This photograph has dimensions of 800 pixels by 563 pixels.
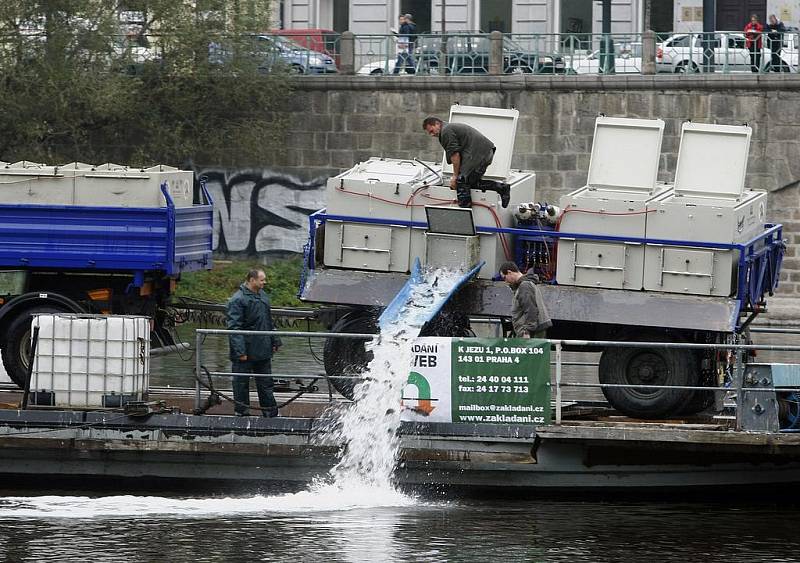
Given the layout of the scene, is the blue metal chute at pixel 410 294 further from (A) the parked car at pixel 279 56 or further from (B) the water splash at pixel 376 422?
(A) the parked car at pixel 279 56

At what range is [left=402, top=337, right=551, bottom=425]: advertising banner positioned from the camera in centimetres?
1434

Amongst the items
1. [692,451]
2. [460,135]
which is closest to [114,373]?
[460,135]

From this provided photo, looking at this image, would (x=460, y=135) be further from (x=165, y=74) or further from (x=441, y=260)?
(x=165, y=74)

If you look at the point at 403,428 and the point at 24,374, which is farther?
the point at 24,374

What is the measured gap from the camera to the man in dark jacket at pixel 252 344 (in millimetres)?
15094

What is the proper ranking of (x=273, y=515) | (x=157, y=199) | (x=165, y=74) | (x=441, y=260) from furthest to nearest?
(x=165, y=74)
(x=157, y=199)
(x=441, y=260)
(x=273, y=515)

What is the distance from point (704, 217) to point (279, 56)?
68.2 feet

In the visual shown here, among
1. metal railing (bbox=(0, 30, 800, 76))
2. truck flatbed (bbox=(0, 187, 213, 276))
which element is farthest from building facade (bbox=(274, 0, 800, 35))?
truck flatbed (bbox=(0, 187, 213, 276))

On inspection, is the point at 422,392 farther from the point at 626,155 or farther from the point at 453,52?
the point at 453,52

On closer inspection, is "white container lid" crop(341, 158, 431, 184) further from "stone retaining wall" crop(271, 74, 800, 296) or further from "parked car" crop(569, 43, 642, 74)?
"parked car" crop(569, 43, 642, 74)

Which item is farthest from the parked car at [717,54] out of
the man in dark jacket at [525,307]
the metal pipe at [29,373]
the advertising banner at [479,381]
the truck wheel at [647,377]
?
the metal pipe at [29,373]

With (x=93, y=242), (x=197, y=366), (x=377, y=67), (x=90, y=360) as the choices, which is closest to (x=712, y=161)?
(x=197, y=366)

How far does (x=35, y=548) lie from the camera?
42.2 feet

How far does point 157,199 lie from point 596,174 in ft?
16.6
